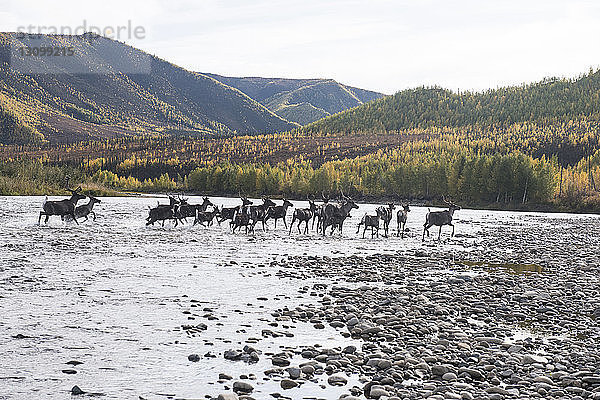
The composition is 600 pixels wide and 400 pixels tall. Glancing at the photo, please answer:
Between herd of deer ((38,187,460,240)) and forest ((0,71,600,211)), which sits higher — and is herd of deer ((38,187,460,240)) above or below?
below

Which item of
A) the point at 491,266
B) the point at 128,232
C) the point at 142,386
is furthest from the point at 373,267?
the point at 128,232

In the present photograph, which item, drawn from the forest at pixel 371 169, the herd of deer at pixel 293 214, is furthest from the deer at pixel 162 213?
the forest at pixel 371 169

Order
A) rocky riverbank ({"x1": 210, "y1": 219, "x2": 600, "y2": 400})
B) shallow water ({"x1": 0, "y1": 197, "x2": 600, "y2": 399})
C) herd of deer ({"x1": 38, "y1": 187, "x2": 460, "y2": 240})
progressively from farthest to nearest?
herd of deer ({"x1": 38, "y1": 187, "x2": 460, "y2": 240}), shallow water ({"x1": 0, "y1": 197, "x2": 600, "y2": 399}), rocky riverbank ({"x1": 210, "y1": 219, "x2": 600, "y2": 400})

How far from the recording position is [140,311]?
12.3 metres

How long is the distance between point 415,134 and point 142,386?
7276 inches

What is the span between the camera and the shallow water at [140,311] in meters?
8.17

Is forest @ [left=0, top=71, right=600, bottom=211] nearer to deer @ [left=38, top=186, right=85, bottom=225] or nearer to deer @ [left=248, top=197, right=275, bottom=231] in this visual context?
deer @ [left=38, top=186, right=85, bottom=225]

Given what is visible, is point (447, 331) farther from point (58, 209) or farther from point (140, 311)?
point (58, 209)

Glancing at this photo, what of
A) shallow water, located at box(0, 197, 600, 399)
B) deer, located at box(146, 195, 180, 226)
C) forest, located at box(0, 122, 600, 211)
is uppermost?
forest, located at box(0, 122, 600, 211)

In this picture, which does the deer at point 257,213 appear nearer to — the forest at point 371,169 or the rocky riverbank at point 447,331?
the rocky riverbank at point 447,331

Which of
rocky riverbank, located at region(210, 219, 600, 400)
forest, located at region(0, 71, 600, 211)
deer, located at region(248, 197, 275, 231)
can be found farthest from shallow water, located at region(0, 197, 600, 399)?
forest, located at region(0, 71, 600, 211)

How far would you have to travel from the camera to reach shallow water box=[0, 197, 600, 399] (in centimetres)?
817

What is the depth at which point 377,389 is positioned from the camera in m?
7.59

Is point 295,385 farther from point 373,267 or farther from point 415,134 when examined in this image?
point 415,134
